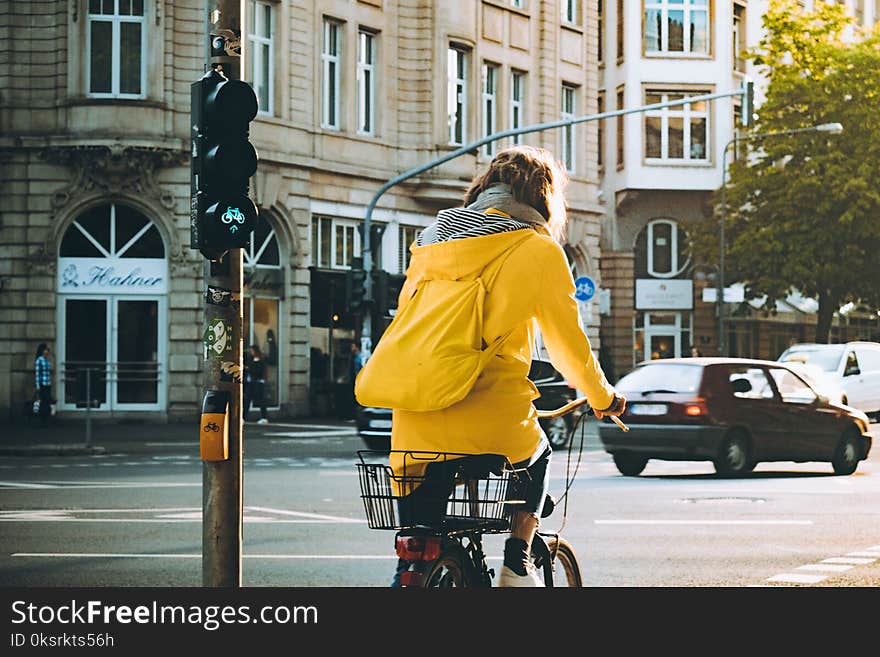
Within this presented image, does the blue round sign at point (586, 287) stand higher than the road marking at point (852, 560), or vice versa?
the blue round sign at point (586, 287)

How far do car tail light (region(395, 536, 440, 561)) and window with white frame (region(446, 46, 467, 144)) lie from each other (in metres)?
30.8

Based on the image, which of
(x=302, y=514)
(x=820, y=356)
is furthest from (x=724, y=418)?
(x=820, y=356)

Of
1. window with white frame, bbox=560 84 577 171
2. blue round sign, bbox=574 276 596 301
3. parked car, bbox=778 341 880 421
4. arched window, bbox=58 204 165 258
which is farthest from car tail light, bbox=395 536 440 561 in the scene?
window with white frame, bbox=560 84 577 171

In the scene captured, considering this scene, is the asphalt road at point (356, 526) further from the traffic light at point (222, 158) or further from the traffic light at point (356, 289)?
the traffic light at point (356, 289)

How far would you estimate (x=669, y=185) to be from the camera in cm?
4584

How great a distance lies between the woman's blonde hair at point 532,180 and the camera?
4.87 m

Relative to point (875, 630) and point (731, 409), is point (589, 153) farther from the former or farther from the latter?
point (875, 630)

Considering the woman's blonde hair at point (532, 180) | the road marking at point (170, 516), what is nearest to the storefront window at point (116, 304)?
the road marking at point (170, 516)

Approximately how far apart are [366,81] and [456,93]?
2.38 meters

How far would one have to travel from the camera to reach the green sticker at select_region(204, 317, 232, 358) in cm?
629

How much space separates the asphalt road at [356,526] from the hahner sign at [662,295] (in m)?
27.6

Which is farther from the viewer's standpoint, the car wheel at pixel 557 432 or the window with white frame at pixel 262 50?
the window with white frame at pixel 262 50

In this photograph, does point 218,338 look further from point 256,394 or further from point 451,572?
point 256,394

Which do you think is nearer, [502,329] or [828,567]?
[502,329]
